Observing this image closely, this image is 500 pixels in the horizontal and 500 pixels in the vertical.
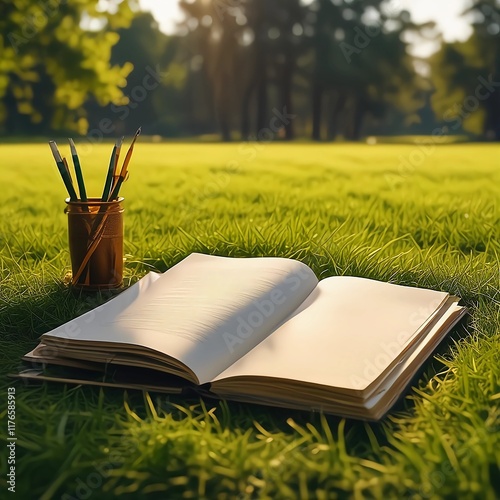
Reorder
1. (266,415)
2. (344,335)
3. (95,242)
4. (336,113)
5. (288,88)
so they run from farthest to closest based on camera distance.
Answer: (336,113), (288,88), (95,242), (344,335), (266,415)

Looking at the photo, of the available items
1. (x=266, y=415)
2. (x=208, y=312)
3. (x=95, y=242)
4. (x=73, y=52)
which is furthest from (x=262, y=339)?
(x=73, y=52)

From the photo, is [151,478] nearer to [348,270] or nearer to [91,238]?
[91,238]

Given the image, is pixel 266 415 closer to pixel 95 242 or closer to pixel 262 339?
pixel 262 339

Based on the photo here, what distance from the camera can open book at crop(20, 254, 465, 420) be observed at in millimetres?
1437

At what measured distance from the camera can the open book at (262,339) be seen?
1437 mm

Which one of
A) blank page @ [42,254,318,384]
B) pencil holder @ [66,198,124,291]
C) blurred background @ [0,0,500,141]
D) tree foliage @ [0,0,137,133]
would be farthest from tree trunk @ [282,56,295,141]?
blank page @ [42,254,318,384]

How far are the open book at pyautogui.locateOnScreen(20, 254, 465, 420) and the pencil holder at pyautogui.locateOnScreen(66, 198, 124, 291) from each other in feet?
1.12

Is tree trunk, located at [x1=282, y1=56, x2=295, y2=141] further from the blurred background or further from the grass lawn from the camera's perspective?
the grass lawn

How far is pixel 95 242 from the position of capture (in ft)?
Answer: 7.53

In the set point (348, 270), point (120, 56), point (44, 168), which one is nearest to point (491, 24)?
point (120, 56)

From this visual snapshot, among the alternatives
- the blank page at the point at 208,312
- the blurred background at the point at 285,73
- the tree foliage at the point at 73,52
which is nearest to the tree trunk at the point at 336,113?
the blurred background at the point at 285,73

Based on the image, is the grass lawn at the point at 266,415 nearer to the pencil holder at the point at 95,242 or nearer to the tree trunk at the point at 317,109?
the pencil holder at the point at 95,242

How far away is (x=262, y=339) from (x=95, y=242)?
82 cm

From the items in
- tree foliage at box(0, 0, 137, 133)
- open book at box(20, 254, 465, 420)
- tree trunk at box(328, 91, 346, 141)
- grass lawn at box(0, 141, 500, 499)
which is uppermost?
tree foliage at box(0, 0, 137, 133)
